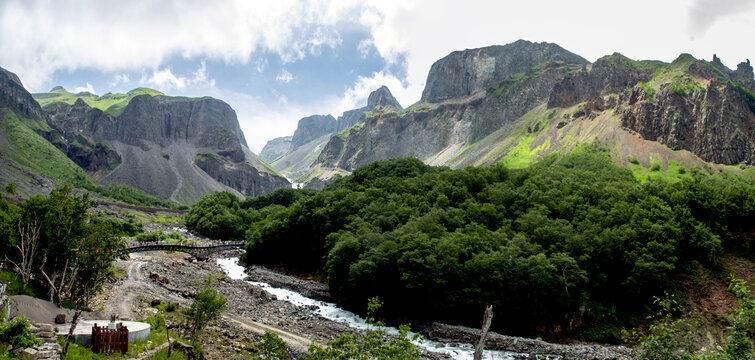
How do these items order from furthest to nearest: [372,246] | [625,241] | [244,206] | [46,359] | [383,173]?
[244,206]
[383,173]
[372,246]
[625,241]
[46,359]

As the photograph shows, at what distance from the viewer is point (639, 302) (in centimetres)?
4800

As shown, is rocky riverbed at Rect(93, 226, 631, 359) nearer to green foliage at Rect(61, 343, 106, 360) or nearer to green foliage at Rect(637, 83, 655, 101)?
green foliage at Rect(61, 343, 106, 360)

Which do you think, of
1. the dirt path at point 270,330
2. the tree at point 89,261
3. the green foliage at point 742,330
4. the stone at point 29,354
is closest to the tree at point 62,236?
the tree at point 89,261

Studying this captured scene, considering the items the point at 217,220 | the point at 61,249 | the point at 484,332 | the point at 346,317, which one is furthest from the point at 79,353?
the point at 217,220

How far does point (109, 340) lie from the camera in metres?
21.6

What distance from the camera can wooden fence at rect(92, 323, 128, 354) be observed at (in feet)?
69.7

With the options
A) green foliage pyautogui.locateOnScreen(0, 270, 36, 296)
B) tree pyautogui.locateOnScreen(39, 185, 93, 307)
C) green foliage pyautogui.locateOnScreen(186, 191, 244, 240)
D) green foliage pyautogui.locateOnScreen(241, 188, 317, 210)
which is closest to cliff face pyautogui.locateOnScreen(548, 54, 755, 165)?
green foliage pyautogui.locateOnScreen(241, 188, 317, 210)

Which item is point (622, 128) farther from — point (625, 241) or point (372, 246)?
point (372, 246)

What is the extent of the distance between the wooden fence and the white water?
1571 centimetres

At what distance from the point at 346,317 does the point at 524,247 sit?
22.9 m

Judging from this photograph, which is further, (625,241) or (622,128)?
(622,128)

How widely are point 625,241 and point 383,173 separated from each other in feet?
224

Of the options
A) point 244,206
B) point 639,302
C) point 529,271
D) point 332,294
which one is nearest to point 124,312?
point 332,294

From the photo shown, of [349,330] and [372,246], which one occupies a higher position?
[372,246]
